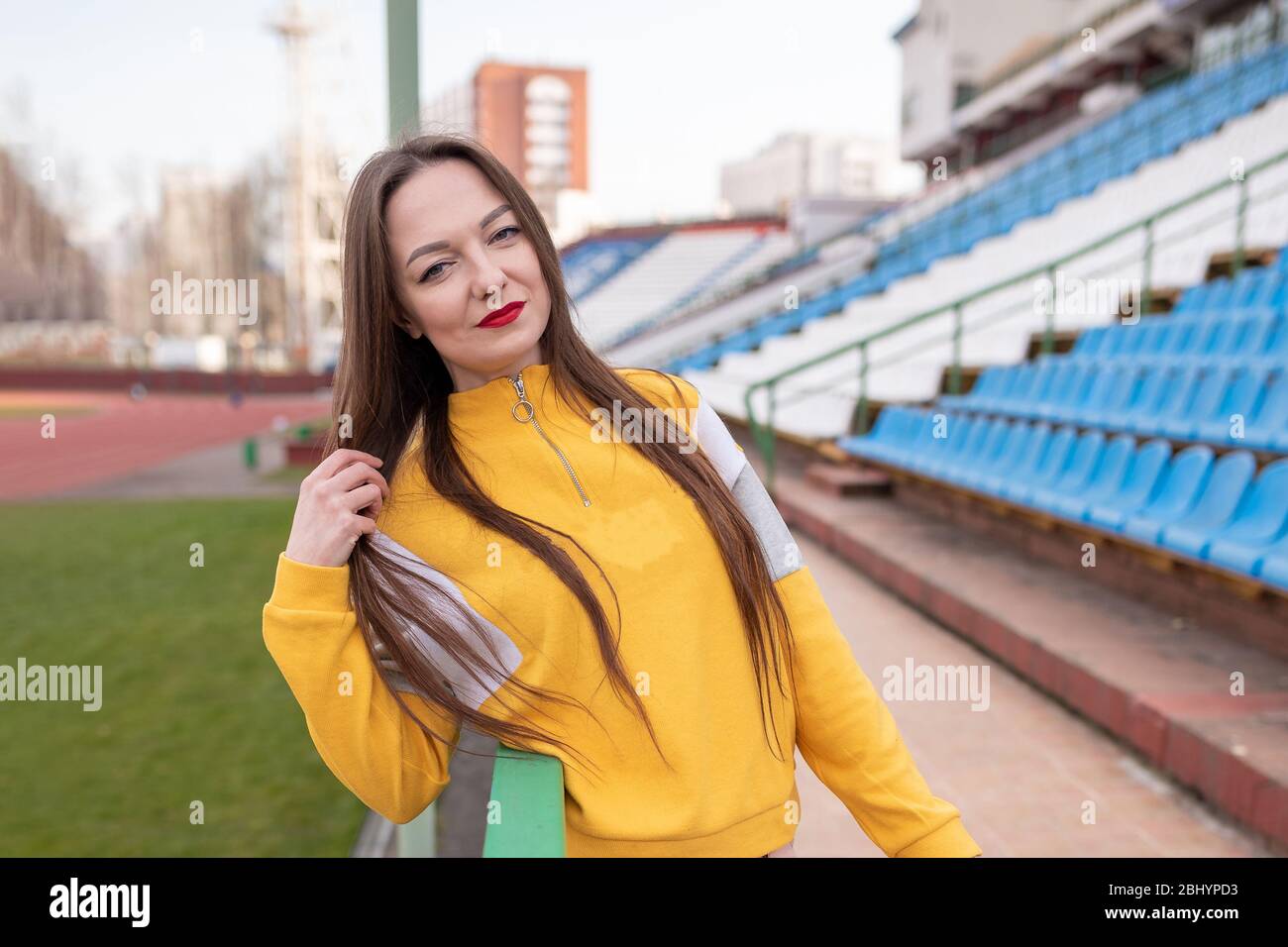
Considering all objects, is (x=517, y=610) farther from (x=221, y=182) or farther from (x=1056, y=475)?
(x=221, y=182)

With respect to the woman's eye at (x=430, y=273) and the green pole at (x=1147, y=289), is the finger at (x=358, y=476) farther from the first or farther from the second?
the green pole at (x=1147, y=289)

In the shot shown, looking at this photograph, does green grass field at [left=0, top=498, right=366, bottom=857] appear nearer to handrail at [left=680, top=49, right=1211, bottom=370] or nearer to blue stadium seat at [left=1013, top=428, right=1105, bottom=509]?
blue stadium seat at [left=1013, top=428, right=1105, bottom=509]

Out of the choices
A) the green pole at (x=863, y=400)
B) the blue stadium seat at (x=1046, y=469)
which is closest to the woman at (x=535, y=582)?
the blue stadium seat at (x=1046, y=469)

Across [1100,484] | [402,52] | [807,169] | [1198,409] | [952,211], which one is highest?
[807,169]

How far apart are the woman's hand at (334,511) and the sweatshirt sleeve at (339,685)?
0.02m

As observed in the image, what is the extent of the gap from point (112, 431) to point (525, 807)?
2276cm

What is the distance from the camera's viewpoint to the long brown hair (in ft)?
3.61

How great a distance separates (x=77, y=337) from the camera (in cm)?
5125

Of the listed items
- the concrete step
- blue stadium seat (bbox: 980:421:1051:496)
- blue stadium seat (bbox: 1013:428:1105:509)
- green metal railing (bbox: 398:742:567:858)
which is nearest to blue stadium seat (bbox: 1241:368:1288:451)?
blue stadium seat (bbox: 1013:428:1105:509)

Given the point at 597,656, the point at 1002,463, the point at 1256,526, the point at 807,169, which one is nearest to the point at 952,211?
the point at 1002,463

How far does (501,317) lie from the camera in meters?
1.20

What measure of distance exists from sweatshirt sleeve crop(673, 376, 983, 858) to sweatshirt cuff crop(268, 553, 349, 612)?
50 cm

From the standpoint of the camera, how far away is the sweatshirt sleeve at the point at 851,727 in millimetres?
1249

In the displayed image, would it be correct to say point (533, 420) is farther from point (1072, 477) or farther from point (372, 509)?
point (1072, 477)
